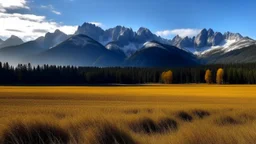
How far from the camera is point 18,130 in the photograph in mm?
10172

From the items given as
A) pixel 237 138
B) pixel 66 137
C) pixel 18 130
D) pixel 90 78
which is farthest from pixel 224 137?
pixel 90 78

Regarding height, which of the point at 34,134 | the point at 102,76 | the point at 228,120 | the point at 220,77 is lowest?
the point at 220,77

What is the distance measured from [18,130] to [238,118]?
16.3 m

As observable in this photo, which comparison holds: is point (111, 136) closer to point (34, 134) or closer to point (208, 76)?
point (34, 134)

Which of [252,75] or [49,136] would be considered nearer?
[49,136]

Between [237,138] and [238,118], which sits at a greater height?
[237,138]

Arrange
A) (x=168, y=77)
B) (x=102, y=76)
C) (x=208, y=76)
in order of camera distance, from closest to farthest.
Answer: (x=208, y=76) → (x=168, y=77) → (x=102, y=76)

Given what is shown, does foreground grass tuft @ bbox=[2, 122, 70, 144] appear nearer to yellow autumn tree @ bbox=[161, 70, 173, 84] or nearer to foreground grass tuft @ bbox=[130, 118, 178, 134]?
foreground grass tuft @ bbox=[130, 118, 178, 134]

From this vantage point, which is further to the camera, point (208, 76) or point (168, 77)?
point (168, 77)

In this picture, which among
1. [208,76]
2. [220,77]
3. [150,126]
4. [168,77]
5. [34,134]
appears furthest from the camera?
[168,77]

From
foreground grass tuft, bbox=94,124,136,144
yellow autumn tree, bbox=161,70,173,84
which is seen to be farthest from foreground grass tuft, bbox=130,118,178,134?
yellow autumn tree, bbox=161,70,173,84

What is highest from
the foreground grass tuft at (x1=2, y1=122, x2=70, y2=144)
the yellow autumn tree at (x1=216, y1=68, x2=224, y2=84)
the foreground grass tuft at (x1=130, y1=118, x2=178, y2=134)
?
the foreground grass tuft at (x1=2, y1=122, x2=70, y2=144)

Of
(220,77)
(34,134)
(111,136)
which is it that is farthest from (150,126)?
(220,77)

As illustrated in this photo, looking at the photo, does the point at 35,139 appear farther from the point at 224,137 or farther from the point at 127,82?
the point at 127,82
